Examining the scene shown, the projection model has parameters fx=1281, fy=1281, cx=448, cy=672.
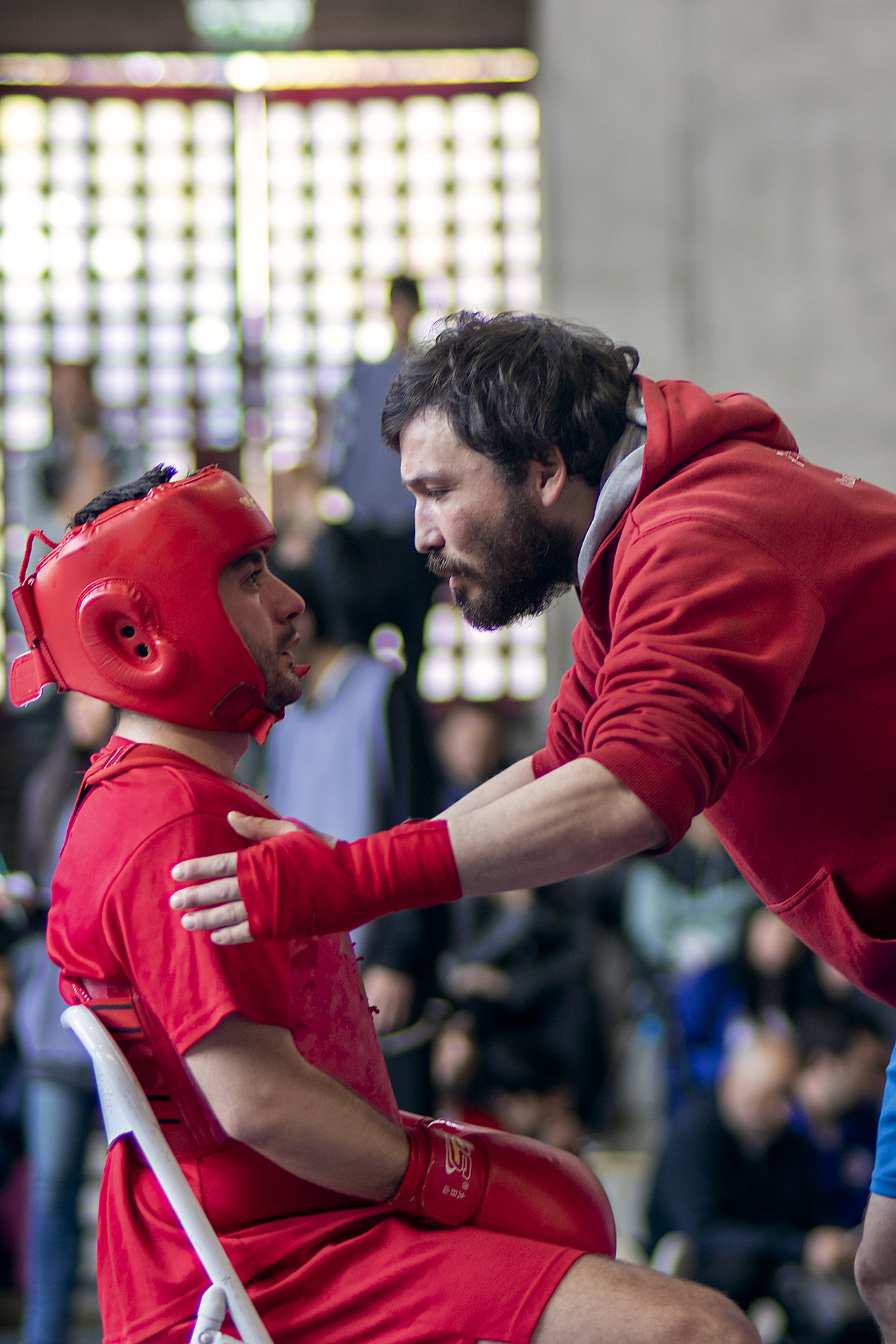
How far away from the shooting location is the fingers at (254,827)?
159 centimetres

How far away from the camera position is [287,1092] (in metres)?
1.58

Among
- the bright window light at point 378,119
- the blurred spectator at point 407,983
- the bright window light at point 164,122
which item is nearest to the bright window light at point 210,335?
the bright window light at point 164,122

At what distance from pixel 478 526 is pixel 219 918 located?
0.83m

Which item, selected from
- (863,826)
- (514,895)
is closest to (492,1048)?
(514,895)

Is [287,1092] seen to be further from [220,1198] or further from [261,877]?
[261,877]

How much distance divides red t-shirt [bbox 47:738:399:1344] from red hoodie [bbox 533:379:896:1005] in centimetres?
51

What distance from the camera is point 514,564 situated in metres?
2.08

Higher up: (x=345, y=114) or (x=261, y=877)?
(x=345, y=114)

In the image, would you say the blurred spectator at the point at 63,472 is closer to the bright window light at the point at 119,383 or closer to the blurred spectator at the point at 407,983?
the blurred spectator at the point at 407,983

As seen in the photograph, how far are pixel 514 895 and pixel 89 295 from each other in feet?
23.0

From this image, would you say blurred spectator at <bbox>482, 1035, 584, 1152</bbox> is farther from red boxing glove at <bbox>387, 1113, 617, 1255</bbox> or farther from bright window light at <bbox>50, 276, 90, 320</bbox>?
bright window light at <bbox>50, 276, 90, 320</bbox>

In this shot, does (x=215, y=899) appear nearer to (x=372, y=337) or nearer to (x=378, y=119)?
(x=372, y=337)

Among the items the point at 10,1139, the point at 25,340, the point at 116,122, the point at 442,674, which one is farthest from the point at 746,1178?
the point at 116,122

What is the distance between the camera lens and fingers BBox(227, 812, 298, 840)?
62.6 inches
